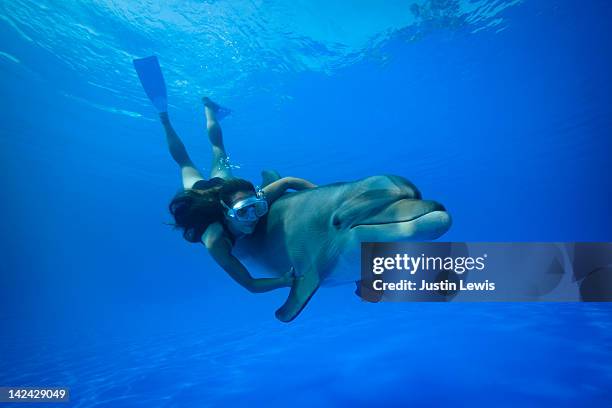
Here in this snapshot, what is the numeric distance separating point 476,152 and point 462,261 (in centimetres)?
3269

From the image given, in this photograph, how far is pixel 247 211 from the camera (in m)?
4.00

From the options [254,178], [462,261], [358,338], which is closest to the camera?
[462,261]

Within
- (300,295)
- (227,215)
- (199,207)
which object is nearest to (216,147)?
(199,207)

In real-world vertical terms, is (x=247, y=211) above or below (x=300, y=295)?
→ above

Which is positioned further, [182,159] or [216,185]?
[182,159]

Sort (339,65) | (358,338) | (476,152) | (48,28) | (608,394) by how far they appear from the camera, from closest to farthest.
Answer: (608,394), (358,338), (48,28), (339,65), (476,152)

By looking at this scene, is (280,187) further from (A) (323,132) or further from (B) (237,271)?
(A) (323,132)

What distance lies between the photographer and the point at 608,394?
6.70m

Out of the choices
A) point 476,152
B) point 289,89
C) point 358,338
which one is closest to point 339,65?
point 289,89

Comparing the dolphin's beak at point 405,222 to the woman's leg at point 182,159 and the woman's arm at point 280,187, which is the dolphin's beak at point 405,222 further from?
the woman's leg at point 182,159

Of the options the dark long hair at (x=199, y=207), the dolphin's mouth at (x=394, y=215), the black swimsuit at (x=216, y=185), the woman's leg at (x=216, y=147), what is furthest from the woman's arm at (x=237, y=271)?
the woman's leg at (x=216, y=147)

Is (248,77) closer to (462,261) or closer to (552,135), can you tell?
(462,261)

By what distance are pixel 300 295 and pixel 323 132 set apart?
23.3 m

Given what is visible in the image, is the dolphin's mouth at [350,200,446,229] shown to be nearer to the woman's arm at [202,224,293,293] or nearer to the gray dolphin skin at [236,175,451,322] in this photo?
the gray dolphin skin at [236,175,451,322]
